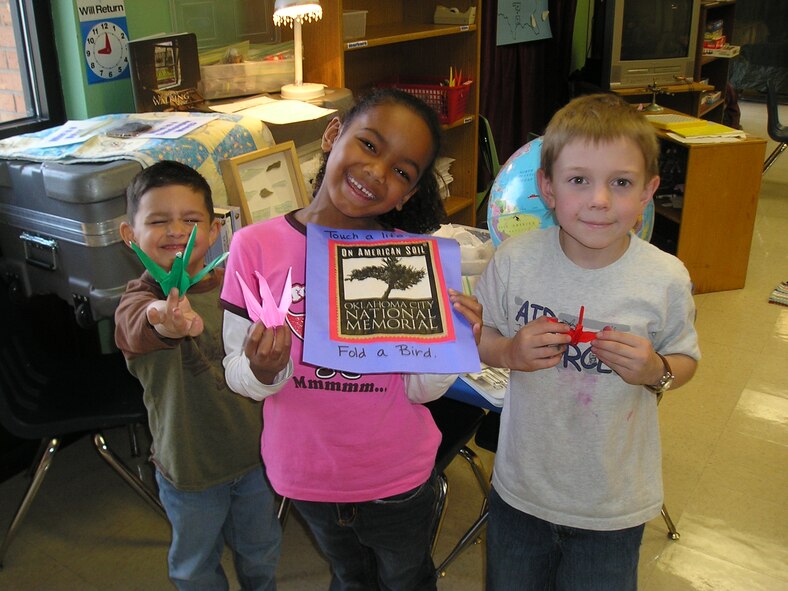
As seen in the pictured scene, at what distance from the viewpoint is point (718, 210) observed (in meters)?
3.80

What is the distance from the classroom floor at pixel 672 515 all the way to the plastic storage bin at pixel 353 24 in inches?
61.5

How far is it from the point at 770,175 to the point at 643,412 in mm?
5392

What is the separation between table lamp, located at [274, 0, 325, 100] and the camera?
91.8 inches

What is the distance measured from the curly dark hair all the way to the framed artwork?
620mm

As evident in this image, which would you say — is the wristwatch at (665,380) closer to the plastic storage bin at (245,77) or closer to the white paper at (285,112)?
the white paper at (285,112)

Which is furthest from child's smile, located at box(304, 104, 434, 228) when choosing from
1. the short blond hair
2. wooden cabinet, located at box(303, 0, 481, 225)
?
wooden cabinet, located at box(303, 0, 481, 225)

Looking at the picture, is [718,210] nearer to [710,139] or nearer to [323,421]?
[710,139]

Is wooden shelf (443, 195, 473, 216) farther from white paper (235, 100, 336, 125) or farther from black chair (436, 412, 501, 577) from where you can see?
Answer: black chair (436, 412, 501, 577)

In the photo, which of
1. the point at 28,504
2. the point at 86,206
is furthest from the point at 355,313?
the point at 28,504

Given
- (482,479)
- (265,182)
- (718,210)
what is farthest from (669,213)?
(265,182)

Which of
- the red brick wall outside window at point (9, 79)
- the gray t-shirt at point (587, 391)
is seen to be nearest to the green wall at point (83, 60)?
the red brick wall outside window at point (9, 79)

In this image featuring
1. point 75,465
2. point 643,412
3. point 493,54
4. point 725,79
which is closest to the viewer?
point 643,412

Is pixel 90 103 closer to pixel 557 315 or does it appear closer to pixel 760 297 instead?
pixel 557 315

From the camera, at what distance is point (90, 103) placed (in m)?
2.30
